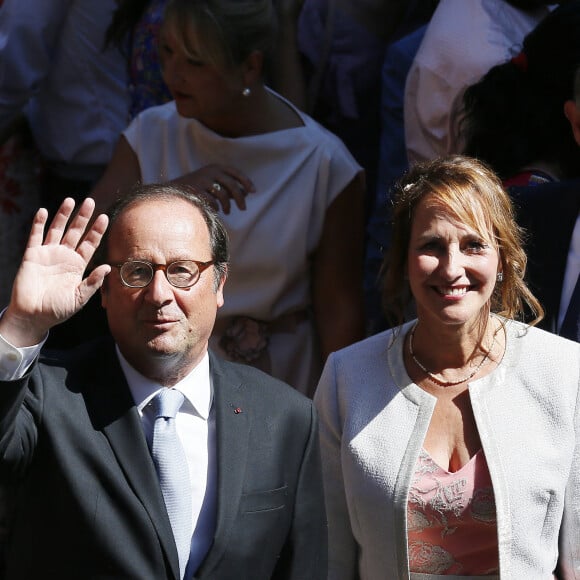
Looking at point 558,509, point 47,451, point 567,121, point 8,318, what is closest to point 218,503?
point 47,451

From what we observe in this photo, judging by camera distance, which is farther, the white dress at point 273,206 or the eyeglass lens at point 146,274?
the white dress at point 273,206

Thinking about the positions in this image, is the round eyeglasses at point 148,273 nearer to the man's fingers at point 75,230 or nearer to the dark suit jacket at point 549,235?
the man's fingers at point 75,230

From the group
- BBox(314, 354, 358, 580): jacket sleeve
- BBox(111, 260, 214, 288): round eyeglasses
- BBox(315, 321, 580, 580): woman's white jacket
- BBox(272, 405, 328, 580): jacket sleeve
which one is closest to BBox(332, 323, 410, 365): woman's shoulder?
BBox(315, 321, 580, 580): woman's white jacket

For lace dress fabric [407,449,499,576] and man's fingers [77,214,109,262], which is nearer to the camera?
man's fingers [77,214,109,262]

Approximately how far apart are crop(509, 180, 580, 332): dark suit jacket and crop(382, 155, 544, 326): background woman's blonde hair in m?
0.11

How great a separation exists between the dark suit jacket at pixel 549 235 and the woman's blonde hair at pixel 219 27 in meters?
1.17

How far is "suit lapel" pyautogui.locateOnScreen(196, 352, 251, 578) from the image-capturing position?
2910 millimetres

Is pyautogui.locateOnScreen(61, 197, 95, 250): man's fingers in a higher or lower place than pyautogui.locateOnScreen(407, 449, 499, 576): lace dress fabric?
higher

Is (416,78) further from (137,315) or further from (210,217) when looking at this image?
(137,315)

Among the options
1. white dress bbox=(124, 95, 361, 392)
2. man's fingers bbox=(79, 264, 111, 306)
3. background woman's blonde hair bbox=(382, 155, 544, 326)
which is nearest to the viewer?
man's fingers bbox=(79, 264, 111, 306)

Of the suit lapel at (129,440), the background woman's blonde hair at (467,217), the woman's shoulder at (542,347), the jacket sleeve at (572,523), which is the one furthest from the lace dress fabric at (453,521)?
the suit lapel at (129,440)

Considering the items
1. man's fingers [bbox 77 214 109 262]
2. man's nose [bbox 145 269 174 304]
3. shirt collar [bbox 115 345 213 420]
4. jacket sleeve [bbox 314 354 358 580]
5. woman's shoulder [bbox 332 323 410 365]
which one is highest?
man's fingers [bbox 77 214 109 262]

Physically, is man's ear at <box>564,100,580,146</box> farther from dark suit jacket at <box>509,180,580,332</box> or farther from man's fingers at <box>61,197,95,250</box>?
man's fingers at <box>61,197,95,250</box>

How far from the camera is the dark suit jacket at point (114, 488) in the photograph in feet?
9.27
